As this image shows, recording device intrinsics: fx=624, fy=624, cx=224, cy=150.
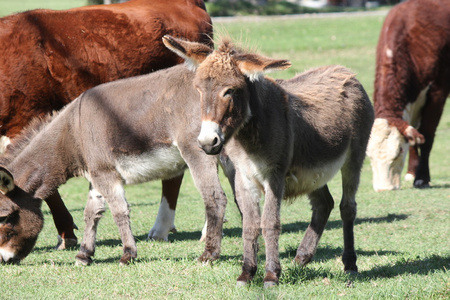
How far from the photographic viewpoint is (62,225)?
24.1 feet

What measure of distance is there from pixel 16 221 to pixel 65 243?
1.08 metres

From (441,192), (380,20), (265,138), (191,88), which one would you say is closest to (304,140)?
(265,138)

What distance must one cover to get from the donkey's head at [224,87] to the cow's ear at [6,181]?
2.32 meters

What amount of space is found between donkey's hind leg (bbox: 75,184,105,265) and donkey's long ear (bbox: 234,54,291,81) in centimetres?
238

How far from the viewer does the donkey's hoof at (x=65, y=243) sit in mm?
7223

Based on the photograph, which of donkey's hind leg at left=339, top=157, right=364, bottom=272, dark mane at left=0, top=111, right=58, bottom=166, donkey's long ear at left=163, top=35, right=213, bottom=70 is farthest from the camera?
dark mane at left=0, top=111, right=58, bottom=166

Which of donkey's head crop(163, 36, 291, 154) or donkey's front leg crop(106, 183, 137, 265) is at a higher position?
donkey's head crop(163, 36, 291, 154)

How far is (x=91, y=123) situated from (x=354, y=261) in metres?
2.93

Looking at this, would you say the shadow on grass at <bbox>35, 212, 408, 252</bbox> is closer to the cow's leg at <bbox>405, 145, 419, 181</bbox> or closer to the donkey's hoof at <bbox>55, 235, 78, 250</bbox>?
the donkey's hoof at <bbox>55, 235, 78, 250</bbox>

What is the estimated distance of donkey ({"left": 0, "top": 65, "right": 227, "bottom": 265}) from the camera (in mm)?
6035

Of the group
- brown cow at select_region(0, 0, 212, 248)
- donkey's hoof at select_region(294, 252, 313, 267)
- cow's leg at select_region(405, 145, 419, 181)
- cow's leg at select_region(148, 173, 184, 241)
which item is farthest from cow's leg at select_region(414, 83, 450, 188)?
donkey's hoof at select_region(294, 252, 313, 267)

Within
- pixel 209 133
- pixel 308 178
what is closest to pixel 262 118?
pixel 209 133

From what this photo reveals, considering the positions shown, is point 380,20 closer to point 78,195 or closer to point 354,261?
point 78,195

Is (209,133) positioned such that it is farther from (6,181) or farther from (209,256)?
(6,181)
